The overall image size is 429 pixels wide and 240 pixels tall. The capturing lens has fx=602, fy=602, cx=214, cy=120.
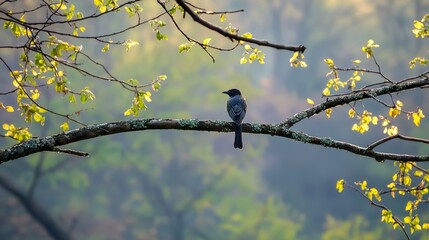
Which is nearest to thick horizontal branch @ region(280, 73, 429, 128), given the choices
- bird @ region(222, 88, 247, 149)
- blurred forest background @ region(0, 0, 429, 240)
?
bird @ region(222, 88, 247, 149)

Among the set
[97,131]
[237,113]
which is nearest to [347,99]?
[237,113]

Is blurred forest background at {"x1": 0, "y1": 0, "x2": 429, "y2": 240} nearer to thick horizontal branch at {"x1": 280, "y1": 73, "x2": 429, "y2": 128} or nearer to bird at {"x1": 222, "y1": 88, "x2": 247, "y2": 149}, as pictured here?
bird at {"x1": 222, "y1": 88, "x2": 247, "y2": 149}

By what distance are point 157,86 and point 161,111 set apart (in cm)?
A: 2075

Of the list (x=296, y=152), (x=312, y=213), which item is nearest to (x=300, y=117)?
(x=312, y=213)

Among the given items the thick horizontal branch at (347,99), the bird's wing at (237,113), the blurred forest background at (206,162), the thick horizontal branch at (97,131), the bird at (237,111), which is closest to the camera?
the thick horizontal branch at (97,131)

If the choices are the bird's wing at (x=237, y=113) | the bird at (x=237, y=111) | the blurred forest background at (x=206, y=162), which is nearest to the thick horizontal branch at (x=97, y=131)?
the bird at (x=237, y=111)

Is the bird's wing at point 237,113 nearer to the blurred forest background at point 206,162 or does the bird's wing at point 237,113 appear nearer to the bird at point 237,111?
the bird at point 237,111

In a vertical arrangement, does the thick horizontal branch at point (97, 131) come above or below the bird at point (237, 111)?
below

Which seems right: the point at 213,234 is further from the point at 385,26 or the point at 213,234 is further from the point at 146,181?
the point at 385,26

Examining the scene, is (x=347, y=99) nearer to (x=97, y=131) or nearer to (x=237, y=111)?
(x=237, y=111)

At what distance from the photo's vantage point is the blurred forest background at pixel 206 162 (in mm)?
21844

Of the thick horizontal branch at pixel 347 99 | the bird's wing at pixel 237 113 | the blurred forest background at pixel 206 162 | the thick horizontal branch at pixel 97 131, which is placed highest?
the blurred forest background at pixel 206 162

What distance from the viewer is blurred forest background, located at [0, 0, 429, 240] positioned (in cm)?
2184

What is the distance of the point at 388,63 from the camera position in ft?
109
